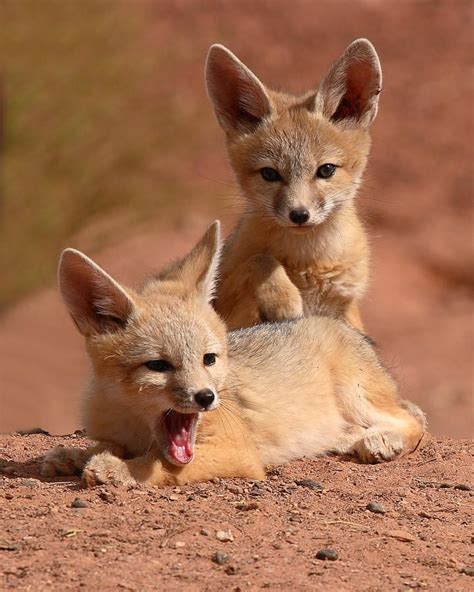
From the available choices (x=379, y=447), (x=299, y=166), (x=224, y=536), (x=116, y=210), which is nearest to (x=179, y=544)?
(x=224, y=536)

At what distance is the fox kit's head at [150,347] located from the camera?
195 inches

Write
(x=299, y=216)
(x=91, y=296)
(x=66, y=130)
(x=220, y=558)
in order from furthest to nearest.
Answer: (x=66, y=130)
(x=299, y=216)
(x=91, y=296)
(x=220, y=558)

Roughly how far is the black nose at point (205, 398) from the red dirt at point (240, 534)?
0.42 metres

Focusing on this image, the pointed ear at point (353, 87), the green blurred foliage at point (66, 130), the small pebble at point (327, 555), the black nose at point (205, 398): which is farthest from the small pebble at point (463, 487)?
the green blurred foliage at point (66, 130)

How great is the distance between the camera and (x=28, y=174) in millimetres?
12273

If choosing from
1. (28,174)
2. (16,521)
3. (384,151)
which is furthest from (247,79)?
(384,151)

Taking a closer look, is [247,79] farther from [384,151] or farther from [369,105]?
[384,151]

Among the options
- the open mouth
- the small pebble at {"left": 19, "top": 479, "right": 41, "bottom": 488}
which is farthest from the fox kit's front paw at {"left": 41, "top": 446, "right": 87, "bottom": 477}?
the open mouth

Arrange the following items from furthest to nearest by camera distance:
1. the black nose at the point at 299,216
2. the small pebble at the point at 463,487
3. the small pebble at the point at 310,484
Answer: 1. the black nose at the point at 299,216
2. the small pebble at the point at 463,487
3. the small pebble at the point at 310,484

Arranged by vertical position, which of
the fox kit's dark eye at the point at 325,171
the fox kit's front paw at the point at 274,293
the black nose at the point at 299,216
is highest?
the fox kit's dark eye at the point at 325,171

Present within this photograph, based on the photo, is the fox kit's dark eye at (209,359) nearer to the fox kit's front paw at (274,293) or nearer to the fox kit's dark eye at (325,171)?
the fox kit's front paw at (274,293)

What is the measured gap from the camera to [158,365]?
16.4 feet

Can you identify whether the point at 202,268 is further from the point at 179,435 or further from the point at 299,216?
the point at 299,216

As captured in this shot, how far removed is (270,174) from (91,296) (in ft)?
6.35
